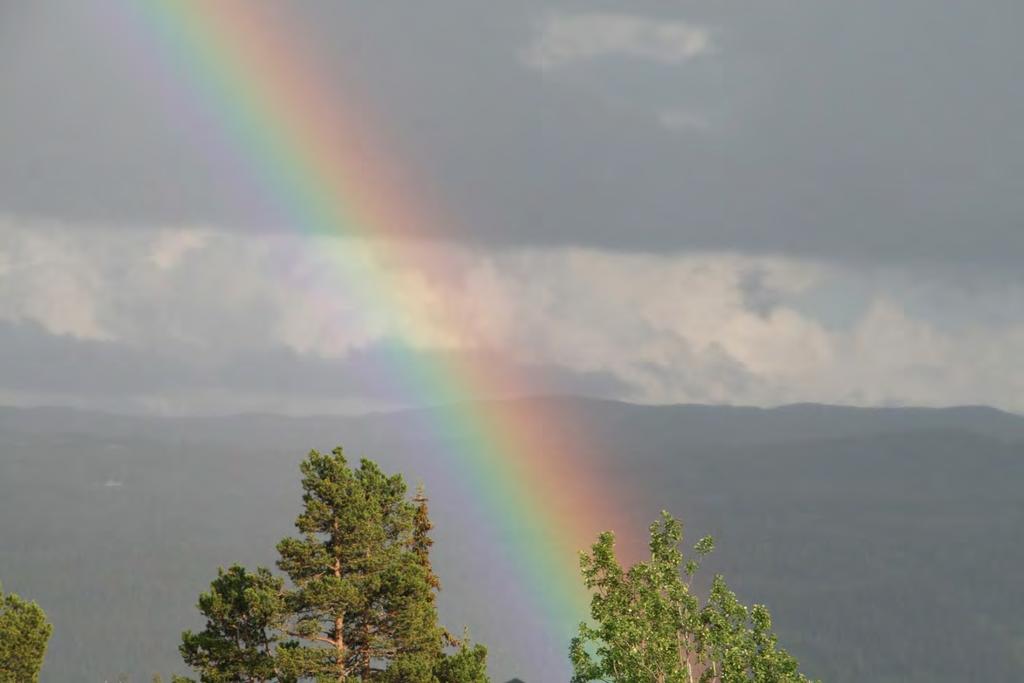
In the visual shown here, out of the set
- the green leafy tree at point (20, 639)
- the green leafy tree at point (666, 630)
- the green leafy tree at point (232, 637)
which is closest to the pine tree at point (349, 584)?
the green leafy tree at point (232, 637)

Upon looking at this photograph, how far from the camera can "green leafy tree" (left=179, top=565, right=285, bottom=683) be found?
185ft

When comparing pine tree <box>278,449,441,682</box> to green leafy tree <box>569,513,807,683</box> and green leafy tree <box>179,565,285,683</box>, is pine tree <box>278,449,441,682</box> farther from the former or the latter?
green leafy tree <box>569,513,807,683</box>

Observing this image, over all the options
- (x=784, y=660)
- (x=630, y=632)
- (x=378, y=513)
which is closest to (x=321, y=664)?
(x=378, y=513)

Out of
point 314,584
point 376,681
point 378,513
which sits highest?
point 378,513

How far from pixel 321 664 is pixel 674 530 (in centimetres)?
1565

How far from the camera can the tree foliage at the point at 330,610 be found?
55156 mm

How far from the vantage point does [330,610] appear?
181 feet

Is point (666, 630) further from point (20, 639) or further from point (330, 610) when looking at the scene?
point (20, 639)

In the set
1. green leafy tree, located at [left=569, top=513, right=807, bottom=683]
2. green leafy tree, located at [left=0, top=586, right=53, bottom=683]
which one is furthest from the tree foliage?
green leafy tree, located at [left=0, top=586, right=53, bottom=683]

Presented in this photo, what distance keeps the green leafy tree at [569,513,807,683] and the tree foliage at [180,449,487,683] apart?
207 inches

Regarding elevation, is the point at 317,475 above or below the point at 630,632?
above

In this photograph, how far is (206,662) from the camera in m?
56.9

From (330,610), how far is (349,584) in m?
1.50

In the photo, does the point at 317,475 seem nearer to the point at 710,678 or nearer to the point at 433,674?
the point at 433,674
